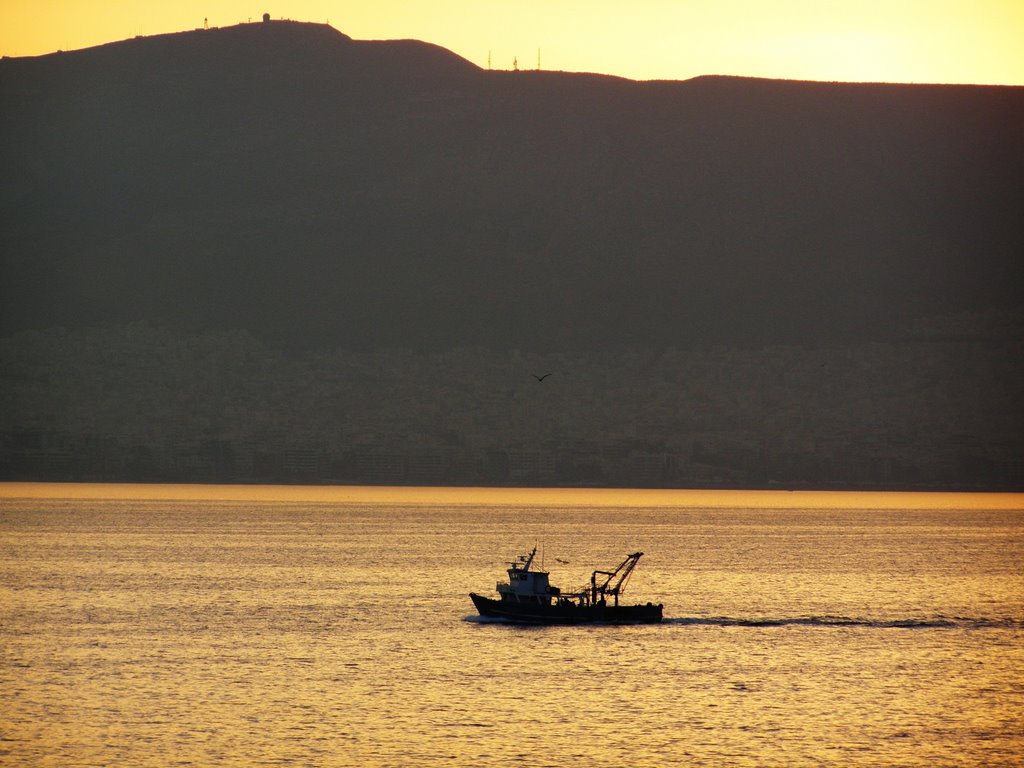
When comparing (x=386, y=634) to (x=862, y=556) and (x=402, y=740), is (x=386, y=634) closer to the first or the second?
(x=402, y=740)

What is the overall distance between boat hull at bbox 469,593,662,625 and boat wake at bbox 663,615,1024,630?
2251mm

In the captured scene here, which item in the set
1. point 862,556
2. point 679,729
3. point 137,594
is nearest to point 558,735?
point 679,729

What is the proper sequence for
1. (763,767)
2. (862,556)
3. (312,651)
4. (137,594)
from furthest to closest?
(862,556) → (137,594) → (312,651) → (763,767)

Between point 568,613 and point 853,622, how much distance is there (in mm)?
21867

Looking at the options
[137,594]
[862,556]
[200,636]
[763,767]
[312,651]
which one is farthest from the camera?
[862,556]

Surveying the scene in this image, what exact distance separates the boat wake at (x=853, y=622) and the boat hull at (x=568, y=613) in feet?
7.38

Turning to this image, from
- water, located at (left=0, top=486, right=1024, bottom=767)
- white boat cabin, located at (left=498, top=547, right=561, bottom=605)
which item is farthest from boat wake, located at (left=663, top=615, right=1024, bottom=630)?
white boat cabin, located at (left=498, top=547, right=561, bottom=605)

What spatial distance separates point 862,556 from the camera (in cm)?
18775

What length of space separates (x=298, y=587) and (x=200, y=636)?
34.4 m

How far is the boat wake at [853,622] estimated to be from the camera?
108m

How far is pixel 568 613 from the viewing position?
105 metres

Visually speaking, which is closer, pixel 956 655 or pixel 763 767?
pixel 763 767

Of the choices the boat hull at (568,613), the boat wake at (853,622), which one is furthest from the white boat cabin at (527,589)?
the boat wake at (853,622)

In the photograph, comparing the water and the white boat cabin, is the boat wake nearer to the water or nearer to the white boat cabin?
the water
